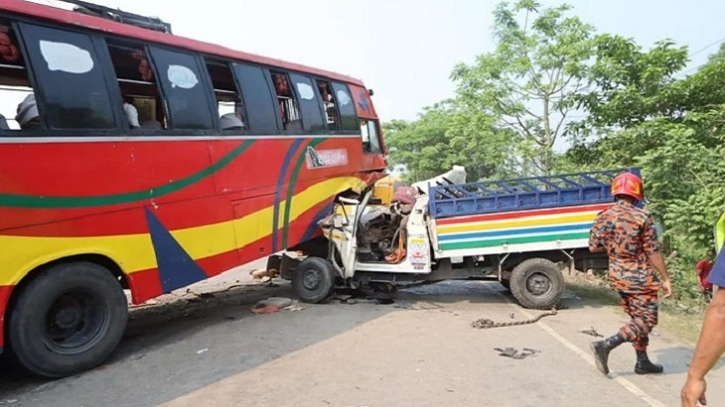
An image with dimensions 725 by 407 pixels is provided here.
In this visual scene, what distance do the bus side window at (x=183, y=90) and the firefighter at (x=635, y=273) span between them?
4375 millimetres

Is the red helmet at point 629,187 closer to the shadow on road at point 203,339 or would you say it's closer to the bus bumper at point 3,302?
the shadow on road at point 203,339

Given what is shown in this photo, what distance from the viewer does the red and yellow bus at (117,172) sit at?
4520 mm

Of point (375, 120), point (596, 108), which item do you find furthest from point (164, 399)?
point (596, 108)

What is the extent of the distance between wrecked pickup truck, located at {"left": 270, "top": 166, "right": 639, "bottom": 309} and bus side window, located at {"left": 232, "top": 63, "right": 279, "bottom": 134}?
1.79 metres

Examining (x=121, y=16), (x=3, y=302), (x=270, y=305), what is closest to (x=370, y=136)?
(x=270, y=305)

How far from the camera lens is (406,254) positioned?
774 cm

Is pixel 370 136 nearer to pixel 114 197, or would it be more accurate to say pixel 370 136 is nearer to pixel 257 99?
pixel 257 99

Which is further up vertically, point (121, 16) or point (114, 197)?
point (121, 16)

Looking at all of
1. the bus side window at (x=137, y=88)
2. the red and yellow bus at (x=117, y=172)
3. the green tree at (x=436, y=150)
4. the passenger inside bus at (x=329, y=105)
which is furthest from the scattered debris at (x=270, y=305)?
the green tree at (x=436, y=150)

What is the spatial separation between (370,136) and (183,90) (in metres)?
4.69

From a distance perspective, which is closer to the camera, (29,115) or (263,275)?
(29,115)

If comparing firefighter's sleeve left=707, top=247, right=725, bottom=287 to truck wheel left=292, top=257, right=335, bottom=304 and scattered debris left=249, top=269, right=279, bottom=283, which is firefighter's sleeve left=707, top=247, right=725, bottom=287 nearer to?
truck wheel left=292, top=257, right=335, bottom=304

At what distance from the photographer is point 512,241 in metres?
7.32

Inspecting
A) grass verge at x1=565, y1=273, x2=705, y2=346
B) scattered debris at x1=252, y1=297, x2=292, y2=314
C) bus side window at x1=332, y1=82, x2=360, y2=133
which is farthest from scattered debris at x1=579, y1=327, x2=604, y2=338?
bus side window at x1=332, y1=82, x2=360, y2=133
